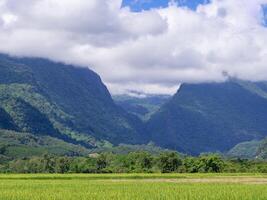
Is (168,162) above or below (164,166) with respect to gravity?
above

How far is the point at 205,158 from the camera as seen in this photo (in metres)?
169

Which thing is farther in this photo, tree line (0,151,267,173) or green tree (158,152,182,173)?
green tree (158,152,182,173)

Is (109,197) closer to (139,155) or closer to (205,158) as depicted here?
(205,158)

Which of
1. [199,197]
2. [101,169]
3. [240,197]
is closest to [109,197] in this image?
[199,197]

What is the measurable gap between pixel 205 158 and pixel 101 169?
42.5 metres

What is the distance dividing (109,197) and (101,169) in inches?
5644

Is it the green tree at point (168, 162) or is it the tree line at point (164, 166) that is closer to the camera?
the tree line at point (164, 166)

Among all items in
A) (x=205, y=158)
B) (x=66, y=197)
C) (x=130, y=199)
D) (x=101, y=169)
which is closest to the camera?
(x=130, y=199)

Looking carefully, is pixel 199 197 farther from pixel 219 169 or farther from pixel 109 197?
pixel 219 169

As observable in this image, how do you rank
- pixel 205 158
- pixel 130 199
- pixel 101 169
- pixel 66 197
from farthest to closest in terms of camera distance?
pixel 101 169, pixel 205 158, pixel 66 197, pixel 130 199

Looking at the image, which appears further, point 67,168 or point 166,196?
point 67,168

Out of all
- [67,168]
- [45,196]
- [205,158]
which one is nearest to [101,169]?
[67,168]

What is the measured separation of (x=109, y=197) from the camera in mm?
50344

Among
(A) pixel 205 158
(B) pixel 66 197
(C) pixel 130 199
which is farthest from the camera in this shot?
(A) pixel 205 158
